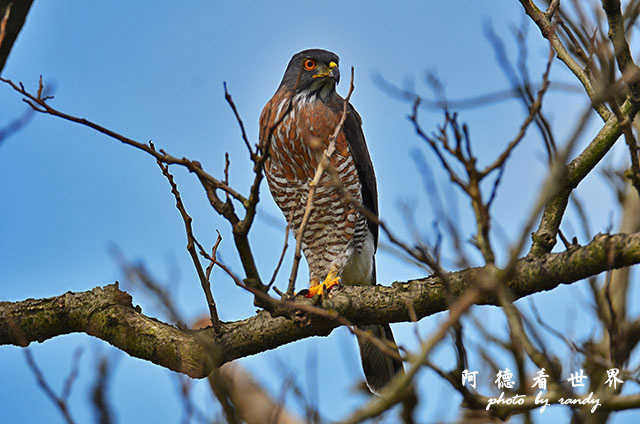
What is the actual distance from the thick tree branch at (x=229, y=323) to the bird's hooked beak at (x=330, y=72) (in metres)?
2.01

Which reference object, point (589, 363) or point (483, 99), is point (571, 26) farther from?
point (589, 363)

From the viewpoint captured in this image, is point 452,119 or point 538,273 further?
point 538,273

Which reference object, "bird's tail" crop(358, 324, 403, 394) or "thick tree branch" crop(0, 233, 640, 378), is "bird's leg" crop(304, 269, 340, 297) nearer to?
"bird's tail" crop(358, 324, 403, 394)

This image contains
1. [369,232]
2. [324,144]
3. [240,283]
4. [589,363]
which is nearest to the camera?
[240,283]

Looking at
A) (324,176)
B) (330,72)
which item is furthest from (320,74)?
(324,176)

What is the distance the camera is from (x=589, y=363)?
168 inches

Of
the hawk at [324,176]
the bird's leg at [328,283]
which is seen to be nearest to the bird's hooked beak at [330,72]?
the hawk at [324,176]

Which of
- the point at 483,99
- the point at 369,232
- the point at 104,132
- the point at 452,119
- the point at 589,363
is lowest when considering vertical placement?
the point at 589,363

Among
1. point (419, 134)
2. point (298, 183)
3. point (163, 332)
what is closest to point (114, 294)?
point (163, 332)

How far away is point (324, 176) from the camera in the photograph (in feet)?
16.9

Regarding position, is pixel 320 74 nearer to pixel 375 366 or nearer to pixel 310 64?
pixel 310 64

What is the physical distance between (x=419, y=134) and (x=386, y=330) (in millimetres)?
2929

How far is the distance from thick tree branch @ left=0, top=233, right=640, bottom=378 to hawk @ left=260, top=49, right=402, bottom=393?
1.20 meters

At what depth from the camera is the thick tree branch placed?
3578 mm
